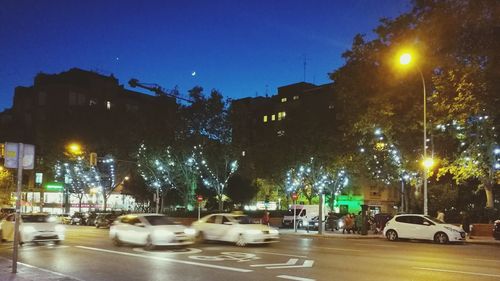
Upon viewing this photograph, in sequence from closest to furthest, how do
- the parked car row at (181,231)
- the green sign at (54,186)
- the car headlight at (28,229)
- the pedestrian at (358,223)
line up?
the parked car row at (181,231) → the car headlight at (28,229) → the pedestrian at (358,223) → the green sign at (54,186)

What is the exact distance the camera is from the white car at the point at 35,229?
75.2ft

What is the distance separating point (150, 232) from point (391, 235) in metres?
15.5

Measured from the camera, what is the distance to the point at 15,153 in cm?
1229

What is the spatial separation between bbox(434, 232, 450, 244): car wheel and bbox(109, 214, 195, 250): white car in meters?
13.7

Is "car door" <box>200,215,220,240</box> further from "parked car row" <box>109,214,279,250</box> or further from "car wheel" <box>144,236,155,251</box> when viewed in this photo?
"car wheel" <box>144,236,155,251</box>

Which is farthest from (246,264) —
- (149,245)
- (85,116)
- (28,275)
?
(85,116)

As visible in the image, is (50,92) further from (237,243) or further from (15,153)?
(15,153)

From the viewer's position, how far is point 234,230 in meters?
23.2

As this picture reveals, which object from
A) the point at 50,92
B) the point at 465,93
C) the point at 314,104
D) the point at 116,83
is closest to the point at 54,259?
the point at 465,93

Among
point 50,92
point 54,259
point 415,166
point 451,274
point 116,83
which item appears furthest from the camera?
point 116,83

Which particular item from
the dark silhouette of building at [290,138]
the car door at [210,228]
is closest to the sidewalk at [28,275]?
the car door at [210,228]

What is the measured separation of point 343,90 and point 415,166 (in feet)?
24.0

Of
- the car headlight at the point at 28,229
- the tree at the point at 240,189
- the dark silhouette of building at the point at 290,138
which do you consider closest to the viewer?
the car headlight at the point at 28,229

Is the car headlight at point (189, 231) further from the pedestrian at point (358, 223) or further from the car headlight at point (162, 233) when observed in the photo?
the pedestrian at point (358, 223)
